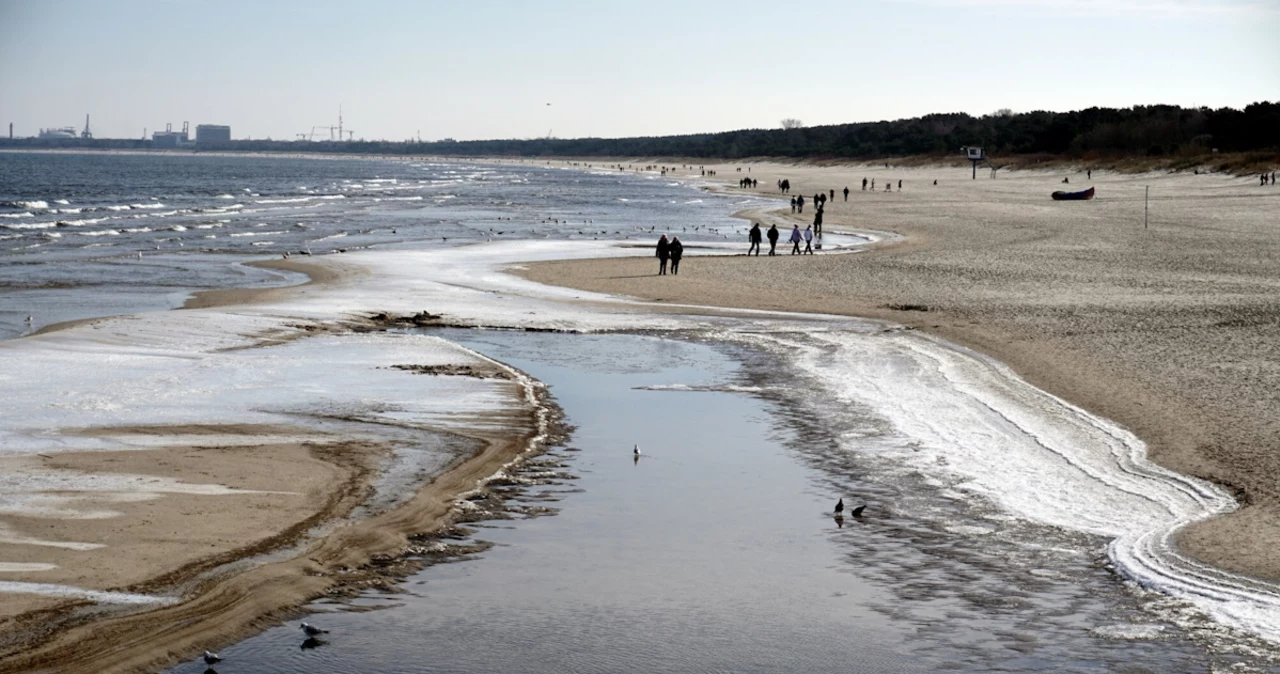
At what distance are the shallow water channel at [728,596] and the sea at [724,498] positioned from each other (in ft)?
0.10

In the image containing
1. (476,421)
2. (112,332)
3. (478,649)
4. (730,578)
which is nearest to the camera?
(478,649)

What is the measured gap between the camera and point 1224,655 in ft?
28.0

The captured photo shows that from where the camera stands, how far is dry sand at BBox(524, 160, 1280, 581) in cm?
1431

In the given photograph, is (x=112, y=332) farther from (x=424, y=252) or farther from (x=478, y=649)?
(x=424, y=252)

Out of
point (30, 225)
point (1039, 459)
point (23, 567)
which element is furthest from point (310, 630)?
point (30, 225)

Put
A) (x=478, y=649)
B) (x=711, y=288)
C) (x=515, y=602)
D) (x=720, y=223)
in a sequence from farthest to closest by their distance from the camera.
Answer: (x=720, y=223)
(x=711, y=288)
(x=515, y=602)
(x=478, y=649)

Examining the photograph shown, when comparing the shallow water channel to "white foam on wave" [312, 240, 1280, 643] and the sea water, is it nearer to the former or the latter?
"white foam on wave" [312, 240, 1280, 643]

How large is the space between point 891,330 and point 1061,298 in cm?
580

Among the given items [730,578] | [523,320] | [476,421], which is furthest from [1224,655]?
[523,320]

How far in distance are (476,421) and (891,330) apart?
35.9 feet

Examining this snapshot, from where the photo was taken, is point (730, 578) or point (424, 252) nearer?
point (730, 578)

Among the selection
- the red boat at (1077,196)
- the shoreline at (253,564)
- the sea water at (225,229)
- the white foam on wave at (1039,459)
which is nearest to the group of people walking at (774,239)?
the sea water at (225,229)

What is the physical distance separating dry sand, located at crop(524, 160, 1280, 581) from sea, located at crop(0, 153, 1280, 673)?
680mm

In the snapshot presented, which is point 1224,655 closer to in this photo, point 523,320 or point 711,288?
point 523,320
